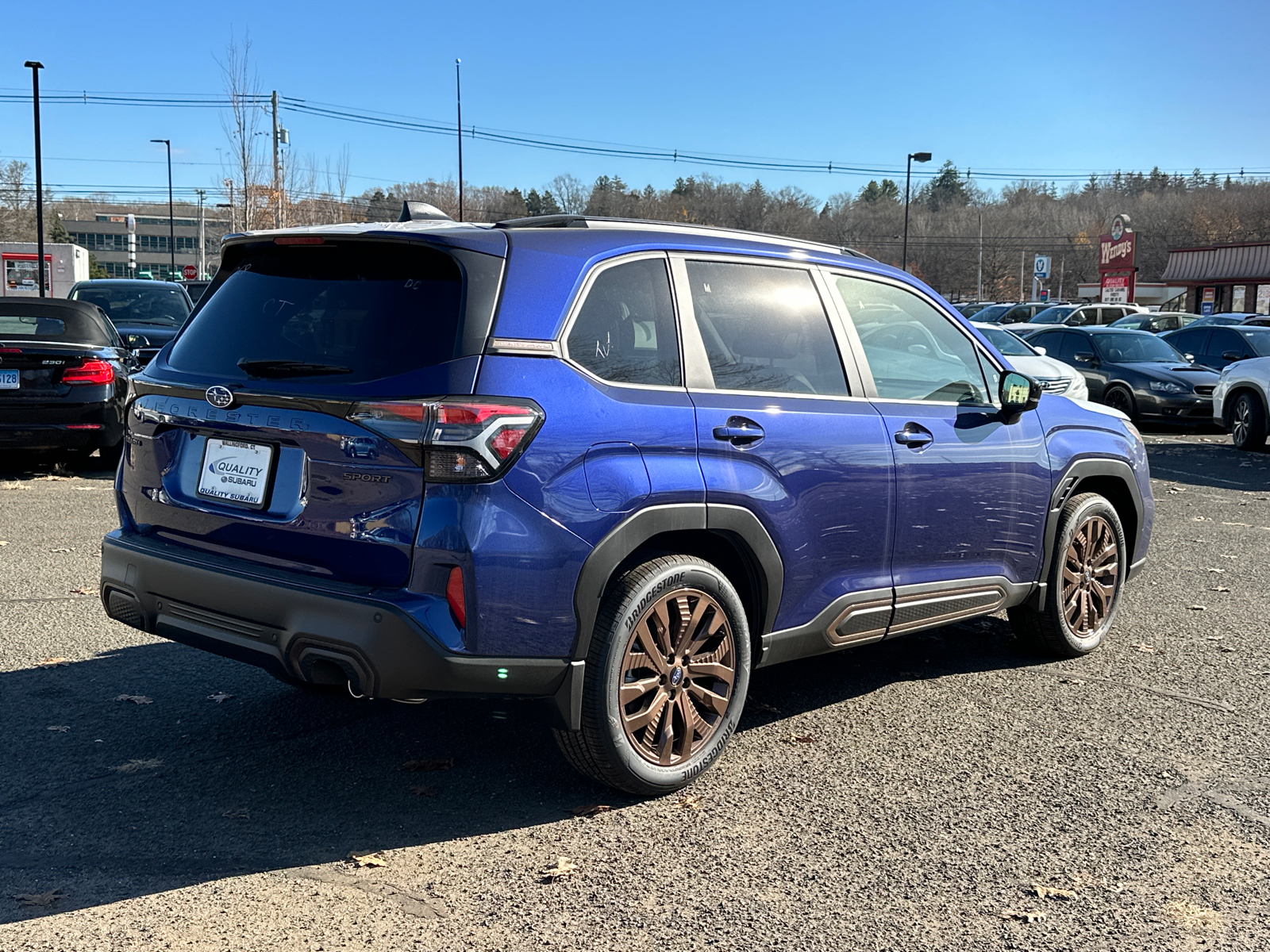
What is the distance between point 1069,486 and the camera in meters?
5.65

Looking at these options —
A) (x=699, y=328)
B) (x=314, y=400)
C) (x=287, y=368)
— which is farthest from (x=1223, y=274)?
(x=314, y=400)

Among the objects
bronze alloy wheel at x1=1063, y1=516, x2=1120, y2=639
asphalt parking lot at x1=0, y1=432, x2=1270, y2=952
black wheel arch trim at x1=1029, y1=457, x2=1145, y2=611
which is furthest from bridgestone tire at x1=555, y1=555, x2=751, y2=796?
bronze alloy wheel at x1=1063, y1=516, x2=1120, y2=639

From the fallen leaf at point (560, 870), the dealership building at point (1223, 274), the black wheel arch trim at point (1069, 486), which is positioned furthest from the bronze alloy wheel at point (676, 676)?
the dealership building at point (1223, 274)

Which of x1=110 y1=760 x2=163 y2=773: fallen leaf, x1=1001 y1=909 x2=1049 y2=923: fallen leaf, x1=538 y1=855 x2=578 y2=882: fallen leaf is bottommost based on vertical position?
x1=1001 y1=909 x2=1049 y2=923: fallen leaf

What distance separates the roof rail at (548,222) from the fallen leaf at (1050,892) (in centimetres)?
252

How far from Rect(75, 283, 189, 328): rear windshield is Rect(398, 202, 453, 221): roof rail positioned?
12.8 meters

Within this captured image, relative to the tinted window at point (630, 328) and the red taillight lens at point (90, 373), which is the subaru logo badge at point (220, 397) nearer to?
the tinted window at point (630, 328)

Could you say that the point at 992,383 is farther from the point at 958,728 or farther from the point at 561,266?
the point at 561,266

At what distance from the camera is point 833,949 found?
307 centimetres

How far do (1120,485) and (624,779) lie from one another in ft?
11.5

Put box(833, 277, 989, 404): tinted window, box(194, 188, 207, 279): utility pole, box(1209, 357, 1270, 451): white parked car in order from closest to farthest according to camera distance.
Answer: box(833, 277, 989, 404): tinted window, box(1209, 357, 1270, 451): white parked car, box(194, 188, 207, 279): utility pole

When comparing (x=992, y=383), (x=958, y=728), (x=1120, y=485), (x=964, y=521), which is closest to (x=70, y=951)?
(x=958, y=728)

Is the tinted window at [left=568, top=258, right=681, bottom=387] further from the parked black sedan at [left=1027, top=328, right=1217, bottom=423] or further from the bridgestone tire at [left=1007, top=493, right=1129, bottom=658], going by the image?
the parked black sedan at [left=1027, top=328, right=1217, bottom=423]

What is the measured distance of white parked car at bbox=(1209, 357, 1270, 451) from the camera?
15539 mm
